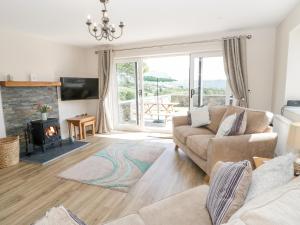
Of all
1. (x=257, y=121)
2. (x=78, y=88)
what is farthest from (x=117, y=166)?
(x=78, y=88)

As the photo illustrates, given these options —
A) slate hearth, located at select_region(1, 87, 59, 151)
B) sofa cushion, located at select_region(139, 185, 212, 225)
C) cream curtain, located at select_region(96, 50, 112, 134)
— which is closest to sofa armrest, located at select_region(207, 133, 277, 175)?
sofa cushion, located at select_region(139, 185, 212, 225)

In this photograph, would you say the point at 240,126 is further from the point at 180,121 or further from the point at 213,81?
the point at 213,81

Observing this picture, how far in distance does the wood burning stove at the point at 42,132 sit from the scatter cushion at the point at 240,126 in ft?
11.3

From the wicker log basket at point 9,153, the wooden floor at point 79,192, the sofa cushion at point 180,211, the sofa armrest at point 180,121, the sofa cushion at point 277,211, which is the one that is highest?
the sofa cushion at point 277,211

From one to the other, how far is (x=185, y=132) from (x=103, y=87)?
294cm

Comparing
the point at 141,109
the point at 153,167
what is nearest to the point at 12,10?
the point at 153,167

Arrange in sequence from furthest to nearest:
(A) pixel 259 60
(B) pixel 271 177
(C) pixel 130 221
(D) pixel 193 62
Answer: (D) pixel 193 62 → (A) pixel 259 60 → (C) pixel 130 221 → (B) pixel 271 177

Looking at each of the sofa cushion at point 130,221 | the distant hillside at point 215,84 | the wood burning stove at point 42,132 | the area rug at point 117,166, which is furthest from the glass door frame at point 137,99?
the sofa cushion at point 130,221

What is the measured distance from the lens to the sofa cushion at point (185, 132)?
332 cm

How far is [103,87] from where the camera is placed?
5.40m

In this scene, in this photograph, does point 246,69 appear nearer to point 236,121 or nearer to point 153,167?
point 236,121

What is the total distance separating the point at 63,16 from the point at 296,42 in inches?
145

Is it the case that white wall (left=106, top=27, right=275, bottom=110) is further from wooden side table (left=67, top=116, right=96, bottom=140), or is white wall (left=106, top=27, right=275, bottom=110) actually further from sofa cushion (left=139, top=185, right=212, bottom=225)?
sofa cushion (left=139, top=185, right=212, bottom=225)

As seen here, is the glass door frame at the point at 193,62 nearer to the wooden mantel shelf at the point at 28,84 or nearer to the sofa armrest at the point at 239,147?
the sofa armrest at the point at 239,147
